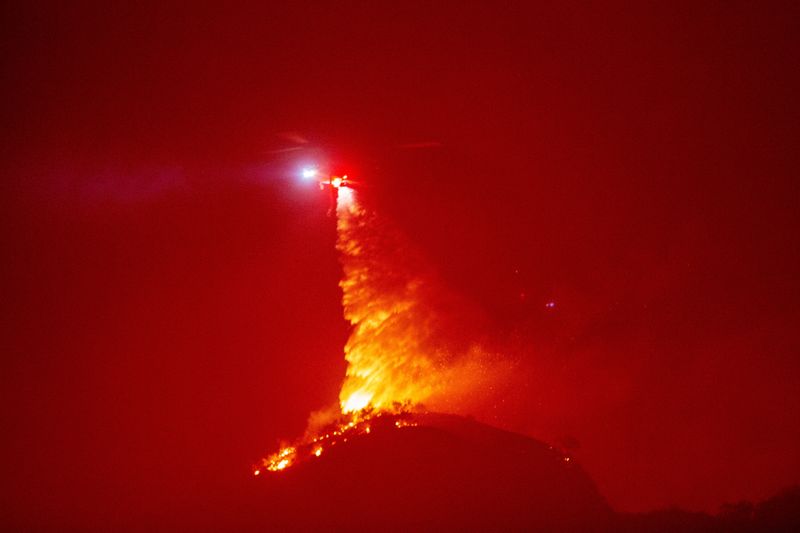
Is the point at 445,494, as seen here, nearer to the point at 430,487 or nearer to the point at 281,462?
the point at 430,487

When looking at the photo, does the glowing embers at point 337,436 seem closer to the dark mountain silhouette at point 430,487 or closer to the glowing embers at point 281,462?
the glowing embers at point 281,462

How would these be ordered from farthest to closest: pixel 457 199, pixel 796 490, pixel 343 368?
1. pixel 457 199
2. pixel 343 368
3. pixel 796 490

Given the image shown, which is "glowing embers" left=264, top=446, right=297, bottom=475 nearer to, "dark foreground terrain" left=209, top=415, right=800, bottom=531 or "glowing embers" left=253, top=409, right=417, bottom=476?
"glowing embers" left=253, top=409, right=417, bottom=476

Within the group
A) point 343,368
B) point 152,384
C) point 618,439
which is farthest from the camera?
point 343,368

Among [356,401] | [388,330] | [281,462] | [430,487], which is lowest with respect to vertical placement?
[430,487]

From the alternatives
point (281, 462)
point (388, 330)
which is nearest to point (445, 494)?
Answer: point (281, 462)

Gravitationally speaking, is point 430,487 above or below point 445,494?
above

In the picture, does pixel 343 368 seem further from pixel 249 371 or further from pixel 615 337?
pixel 615 337

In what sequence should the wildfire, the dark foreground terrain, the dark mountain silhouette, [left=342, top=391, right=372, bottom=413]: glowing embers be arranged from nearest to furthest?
the dark foreground terrain
the dark mountain silhouette
[left=342, top=391, right=372, bottom=413]: glowing embers
the wildfire

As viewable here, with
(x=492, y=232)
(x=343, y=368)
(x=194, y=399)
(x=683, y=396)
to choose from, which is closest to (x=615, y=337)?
(x=683, y=396)

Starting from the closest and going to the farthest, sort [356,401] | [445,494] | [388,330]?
[445,494] < [356,401] < [388,330]

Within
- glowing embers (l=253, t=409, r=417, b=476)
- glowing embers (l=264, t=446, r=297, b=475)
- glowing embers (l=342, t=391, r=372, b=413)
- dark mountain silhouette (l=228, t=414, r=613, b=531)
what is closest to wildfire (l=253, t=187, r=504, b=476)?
glowing embers (l=342, t=391, r=372, b=413)
